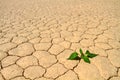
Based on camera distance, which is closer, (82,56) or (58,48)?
(82,56)

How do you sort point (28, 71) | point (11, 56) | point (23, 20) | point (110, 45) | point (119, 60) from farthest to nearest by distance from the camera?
1. point (23, 20)
2. point (110, 45)
3. point (11, 56)
4. point (119, 60)
5. point (28, 71)

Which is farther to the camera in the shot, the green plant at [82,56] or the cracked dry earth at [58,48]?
the green plant at [82,56]

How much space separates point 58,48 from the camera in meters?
1.78

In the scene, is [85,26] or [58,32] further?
[85,26]

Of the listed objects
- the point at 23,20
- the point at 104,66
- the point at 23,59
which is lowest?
→ the point at 104,66

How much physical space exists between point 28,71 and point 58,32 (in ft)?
3.39

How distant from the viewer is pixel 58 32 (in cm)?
227

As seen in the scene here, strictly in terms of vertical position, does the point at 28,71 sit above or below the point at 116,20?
below

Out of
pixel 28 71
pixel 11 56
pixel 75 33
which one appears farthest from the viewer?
pixel 75 33

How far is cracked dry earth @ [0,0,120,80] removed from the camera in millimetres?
1347

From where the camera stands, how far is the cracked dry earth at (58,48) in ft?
4.42

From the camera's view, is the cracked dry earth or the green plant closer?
the cracked dry earth

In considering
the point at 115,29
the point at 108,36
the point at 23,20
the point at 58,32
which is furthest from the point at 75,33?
the point at 23,20

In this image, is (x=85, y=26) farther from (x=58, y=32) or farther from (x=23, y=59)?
(x=23, y=59)
